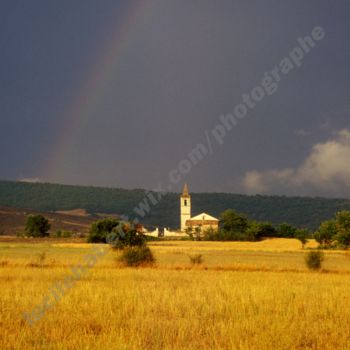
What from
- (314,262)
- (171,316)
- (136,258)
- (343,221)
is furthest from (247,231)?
(171,316)

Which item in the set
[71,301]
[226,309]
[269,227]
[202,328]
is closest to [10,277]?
[71,301]

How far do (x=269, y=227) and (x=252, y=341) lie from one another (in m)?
110

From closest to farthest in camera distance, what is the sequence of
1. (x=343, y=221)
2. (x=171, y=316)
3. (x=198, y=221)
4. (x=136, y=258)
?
(x=171, y=316)
(x=136, y=258)
(x=343, y=221)
(x=198, y=221)

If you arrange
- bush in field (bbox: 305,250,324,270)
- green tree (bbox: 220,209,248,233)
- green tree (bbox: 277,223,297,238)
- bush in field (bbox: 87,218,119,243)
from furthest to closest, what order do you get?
1. green tree (bbox: 220,209,248,233)
2. green tree (bbox: 277,223,297,238)
3. bush in field (bbox: 87,218,119,243)
4. bush in field (bbox: 305,250,324,270)

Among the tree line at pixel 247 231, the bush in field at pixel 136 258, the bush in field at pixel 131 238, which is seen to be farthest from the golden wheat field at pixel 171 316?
the tree line at pixel 247 231

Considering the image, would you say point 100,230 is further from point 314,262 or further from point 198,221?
point 198,221

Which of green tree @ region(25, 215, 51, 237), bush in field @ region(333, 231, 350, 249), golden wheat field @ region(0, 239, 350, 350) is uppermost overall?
green tree @ region(25, 215, 51, 237)

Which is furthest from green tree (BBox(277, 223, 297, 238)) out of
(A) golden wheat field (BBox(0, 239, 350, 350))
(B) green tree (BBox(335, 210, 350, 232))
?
(A) golden wheat field (BBox(0, 239, 350, 350))

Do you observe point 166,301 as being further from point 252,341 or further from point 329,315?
point 252,341

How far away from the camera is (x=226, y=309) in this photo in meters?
15.7

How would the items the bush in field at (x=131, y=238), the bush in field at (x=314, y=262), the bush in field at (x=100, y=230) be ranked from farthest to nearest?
the bush in field at (x=100, y=230)
the bush in field at (x=131, y=238)
the bush in field at (x=314, y=262)

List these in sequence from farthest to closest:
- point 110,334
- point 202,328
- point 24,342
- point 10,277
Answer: point 10,277 → point 202,328 → point 110,334 → point 24,342

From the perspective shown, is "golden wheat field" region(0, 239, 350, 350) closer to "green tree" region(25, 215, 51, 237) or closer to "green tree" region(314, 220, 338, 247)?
"green tree" region(314, 220, 338, 247)

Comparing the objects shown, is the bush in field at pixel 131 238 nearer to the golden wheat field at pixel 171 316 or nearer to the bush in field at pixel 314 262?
the bush in field at pixel 314 262
